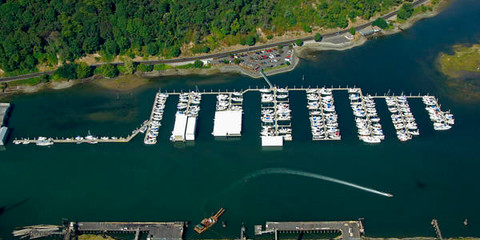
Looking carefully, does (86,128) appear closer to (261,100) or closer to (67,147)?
(67,147)

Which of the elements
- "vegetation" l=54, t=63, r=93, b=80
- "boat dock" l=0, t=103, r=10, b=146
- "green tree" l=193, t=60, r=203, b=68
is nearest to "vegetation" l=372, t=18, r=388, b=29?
"green tree" l=193, t=60, r=203, b=68

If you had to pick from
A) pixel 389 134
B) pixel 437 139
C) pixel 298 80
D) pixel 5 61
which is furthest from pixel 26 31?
pixel 437 139

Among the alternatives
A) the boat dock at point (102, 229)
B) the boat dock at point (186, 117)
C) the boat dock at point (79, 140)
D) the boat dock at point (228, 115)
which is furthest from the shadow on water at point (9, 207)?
the boat dock at point (228, 115)

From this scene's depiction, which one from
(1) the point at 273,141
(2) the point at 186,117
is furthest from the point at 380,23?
(2) the point at 186,117

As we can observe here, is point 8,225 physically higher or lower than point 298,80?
lower

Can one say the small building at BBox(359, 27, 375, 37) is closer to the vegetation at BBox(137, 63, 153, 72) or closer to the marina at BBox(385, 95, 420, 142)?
the marina at BBox(385, 95, 420, 142)

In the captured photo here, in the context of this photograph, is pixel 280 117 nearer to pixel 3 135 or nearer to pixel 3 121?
pixel 3 135

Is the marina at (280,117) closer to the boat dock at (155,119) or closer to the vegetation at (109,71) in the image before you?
the boat dock at (155,119)
